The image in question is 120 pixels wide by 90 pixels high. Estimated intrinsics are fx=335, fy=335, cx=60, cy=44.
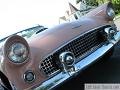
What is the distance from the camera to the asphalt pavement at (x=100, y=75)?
5.12 m

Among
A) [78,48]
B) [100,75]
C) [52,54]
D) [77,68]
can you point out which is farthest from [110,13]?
[52,54]

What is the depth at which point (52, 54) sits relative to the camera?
436 cm

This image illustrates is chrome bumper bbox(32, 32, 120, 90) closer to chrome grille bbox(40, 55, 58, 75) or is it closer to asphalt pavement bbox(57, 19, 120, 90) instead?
chrome grille bbox(40, 55, 58, 75)

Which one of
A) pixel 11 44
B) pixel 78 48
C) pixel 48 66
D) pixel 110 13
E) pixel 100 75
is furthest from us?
pixel 110 13

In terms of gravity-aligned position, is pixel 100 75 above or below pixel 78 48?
below

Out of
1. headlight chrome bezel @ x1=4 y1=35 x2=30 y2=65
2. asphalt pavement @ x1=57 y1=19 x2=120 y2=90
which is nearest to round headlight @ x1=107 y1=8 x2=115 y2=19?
asphalt pavement @ x1=57 y1=19 x2=120 y2=90

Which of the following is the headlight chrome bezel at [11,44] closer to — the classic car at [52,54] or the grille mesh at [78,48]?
the classic car at [52,54]

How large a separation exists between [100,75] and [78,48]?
0.83 meters

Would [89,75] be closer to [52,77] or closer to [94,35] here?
[94,35]

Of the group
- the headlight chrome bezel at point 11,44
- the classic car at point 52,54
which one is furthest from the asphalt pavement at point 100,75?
the headlight chrome bezel at point 11,44

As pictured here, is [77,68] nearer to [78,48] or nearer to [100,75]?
[78,48]

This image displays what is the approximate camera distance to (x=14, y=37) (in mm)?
4113

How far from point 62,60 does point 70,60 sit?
0.13 m

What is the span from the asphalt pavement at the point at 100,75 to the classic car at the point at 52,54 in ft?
1.53
